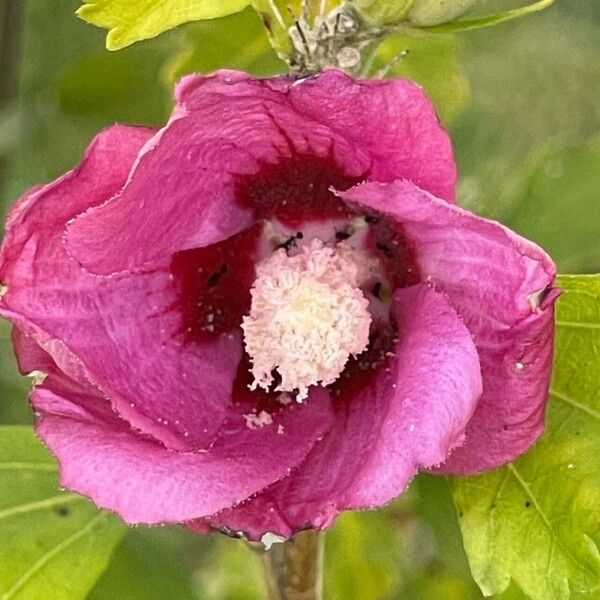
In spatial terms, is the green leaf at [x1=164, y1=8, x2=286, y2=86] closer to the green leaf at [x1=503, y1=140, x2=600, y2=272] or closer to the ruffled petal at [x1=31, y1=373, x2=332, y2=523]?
the green leaf at [x1=503, y1=140, x2=600, y2=272]

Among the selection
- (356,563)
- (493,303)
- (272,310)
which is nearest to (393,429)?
(493,303)

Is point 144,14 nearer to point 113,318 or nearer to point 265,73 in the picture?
point 113,318

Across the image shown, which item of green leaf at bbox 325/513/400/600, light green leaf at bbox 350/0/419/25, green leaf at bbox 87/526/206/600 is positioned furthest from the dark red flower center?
green leaf at bbox 325/513/400/600

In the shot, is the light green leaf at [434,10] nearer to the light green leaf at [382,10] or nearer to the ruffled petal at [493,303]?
the light green leaf at [382,10]

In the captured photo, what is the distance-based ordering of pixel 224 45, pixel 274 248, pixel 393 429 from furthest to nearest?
pixel 224 45
pixel 274 248
pixel 393 429

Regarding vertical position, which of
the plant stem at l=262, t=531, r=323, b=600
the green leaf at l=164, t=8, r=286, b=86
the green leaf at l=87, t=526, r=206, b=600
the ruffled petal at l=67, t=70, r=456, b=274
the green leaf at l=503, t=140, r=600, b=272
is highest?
the ruffled petal at l=67, t=70, r=456, b=274
